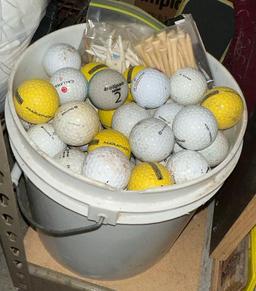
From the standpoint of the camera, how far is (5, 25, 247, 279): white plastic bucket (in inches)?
28.7

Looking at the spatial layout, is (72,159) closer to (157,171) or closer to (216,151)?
(157,171)

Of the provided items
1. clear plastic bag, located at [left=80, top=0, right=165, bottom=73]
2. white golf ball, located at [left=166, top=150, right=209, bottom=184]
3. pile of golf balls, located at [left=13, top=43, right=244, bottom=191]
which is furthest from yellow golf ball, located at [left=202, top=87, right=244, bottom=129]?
clear plastic bag, located at [left=80, top=0, right=165, bottom=73]

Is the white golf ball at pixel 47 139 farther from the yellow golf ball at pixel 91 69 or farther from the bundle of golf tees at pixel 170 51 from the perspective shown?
the bundle of golf tees at pixel 170 51

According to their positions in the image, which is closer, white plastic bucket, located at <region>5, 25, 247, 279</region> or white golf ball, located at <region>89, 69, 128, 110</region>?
white plastic bucket, located at <region>5, 25, 247, 279</region>

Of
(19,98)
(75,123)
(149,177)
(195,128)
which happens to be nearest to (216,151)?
(195,128)

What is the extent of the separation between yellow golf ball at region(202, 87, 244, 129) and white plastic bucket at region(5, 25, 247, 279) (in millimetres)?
21

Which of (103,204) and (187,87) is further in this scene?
(187,87)

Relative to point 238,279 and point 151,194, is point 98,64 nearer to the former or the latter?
point 151,194

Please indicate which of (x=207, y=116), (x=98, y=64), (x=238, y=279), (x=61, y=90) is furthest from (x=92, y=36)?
(x=238, y=279)

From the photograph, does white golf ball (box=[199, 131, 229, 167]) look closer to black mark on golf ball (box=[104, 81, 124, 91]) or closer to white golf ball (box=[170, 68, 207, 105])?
white golf ball (box=[170, 68, 207, 105])

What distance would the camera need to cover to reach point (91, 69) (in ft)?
3.16

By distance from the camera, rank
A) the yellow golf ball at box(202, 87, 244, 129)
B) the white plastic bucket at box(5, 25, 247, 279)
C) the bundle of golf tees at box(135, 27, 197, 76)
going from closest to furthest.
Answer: the white plastic bucket at box(5, 25, 247, 279) < the yellow golf ball at box(202, 87, 244, 129) < the bundle of golf tees at box(135, 27, 197, 76)

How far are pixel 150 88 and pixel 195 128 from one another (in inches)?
5.3

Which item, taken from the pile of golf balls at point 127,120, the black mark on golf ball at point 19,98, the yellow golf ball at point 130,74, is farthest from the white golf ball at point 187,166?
the black mark on golf ball at point 19,98
